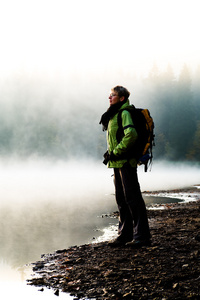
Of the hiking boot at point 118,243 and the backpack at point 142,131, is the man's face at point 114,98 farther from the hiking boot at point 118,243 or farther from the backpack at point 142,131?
the hiking boot at point 118,243

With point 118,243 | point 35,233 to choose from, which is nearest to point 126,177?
point 118,243

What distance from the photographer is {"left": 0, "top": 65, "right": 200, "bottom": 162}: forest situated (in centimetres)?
8319

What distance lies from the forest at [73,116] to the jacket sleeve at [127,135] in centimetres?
7326

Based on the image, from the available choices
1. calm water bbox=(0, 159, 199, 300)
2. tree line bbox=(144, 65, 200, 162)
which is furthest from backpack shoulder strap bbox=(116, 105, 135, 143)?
tree line bbox=(144, 65, 200, 162)

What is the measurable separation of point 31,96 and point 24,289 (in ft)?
316

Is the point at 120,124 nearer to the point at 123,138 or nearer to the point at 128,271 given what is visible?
the point at 123,138

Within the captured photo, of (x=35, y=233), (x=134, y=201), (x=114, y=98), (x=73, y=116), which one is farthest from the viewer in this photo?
(x=73, y=116)

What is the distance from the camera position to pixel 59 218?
560 inches

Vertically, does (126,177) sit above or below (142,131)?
below

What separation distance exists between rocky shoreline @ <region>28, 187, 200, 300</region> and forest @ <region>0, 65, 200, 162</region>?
73.1 meters

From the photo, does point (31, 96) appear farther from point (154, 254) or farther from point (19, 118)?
point (154, 254)

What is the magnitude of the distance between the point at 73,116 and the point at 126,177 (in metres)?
92.1

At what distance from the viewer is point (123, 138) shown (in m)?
5.77

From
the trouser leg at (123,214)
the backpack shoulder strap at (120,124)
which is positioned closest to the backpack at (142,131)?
the backpack shoulder strap at (120,124)
